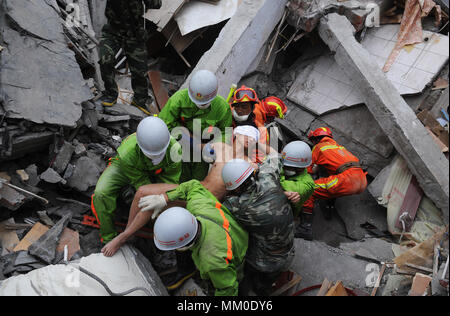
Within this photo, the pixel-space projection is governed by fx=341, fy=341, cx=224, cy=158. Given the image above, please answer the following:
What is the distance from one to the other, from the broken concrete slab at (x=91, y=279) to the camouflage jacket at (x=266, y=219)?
1032mm

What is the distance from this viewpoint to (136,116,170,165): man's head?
331 cm

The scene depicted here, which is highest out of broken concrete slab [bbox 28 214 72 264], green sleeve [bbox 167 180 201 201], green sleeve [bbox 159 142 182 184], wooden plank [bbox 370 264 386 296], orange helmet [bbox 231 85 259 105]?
orange helmet [bbox 231 85 259 105]

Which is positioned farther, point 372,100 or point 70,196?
point 372,100

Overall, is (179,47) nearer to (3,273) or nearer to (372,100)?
(372,100)

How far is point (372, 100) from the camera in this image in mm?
5008

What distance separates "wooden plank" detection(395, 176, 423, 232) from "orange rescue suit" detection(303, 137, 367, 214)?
0.60 m

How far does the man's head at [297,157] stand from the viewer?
400 cm

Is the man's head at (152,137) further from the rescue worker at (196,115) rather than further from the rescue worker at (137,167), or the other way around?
the rescue worker at (196,115)

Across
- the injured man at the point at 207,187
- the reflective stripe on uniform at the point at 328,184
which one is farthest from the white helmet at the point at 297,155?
the reflective stripe on uniform at the point at 328,184

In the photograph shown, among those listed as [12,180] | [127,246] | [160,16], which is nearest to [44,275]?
[127,246]

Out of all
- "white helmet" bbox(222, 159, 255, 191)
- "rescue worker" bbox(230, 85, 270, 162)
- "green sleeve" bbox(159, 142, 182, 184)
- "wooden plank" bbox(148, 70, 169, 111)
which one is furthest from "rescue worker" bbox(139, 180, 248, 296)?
"wooden plank" bbox(148, 70, 169, 111)

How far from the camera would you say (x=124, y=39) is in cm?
539

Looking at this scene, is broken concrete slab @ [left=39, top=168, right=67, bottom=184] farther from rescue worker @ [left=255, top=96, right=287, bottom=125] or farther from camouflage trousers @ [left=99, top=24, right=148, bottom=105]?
rescue worker @ [left=255, top=96, right=287, bottom=125]

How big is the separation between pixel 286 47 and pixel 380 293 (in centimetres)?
456
